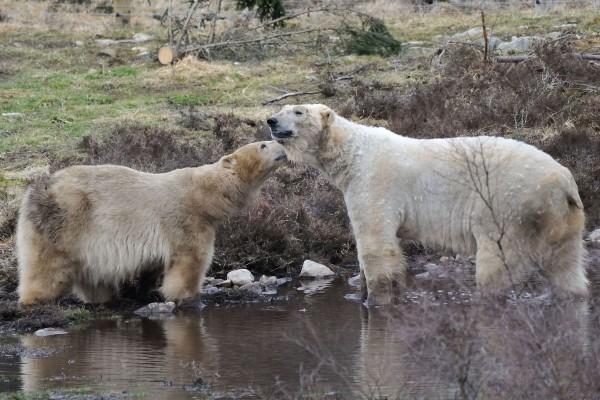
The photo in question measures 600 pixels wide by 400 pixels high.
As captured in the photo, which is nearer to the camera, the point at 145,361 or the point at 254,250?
the point at 145,361

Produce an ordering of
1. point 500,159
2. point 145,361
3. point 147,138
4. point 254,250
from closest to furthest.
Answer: point 145,361 < point 500,159 < point 254,250 < point 147,138

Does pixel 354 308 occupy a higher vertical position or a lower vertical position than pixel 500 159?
lower

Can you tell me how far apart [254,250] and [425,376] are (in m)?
5.01

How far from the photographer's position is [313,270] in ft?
36.2

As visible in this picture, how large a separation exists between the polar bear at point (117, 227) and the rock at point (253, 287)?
0.75m

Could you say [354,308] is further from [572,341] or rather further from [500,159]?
[572,341]

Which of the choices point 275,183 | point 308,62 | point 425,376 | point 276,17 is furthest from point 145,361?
point 276,17

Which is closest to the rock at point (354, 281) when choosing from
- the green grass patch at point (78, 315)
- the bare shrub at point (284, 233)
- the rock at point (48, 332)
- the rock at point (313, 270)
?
the rock at point (313, 270)

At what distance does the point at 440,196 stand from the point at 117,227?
2829mm

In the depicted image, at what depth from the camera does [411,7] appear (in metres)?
27.8

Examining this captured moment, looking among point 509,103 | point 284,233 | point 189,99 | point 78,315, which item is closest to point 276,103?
point 189,99

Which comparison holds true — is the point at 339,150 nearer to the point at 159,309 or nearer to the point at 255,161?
the point at 255,161

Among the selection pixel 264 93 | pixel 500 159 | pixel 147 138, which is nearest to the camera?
pixel 500 159

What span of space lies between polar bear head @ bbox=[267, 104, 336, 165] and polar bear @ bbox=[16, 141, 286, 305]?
49cm
